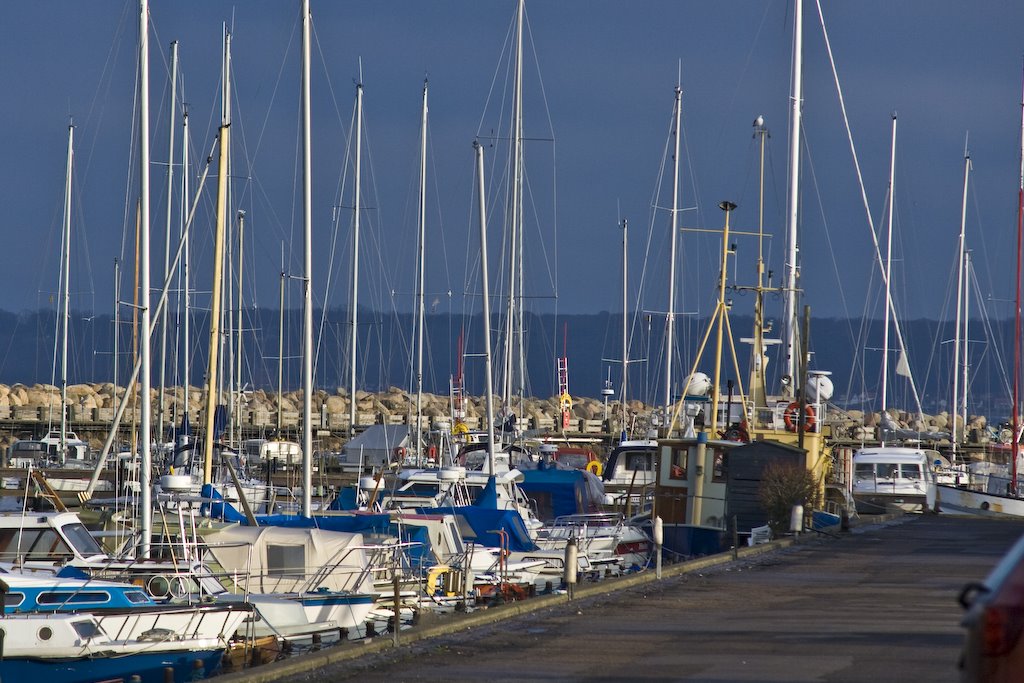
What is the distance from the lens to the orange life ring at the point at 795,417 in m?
34.6

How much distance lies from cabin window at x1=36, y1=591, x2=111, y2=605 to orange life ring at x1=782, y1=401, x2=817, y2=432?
2085cm

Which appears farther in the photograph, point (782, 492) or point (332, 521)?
point (782, 492)

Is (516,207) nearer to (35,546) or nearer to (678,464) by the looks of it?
(678,464)

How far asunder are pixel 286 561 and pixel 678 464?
13985 mm

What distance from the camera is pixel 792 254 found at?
39.2 metres

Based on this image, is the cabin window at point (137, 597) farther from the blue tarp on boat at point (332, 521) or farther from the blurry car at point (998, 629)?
the blurry car at point (998, 629)

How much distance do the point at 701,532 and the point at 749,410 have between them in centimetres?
631

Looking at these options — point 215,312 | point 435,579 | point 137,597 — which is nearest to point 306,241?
point 215,312

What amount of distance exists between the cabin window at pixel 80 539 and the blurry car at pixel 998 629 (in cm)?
1581

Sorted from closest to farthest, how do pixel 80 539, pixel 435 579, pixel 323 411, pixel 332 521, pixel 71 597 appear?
pixel 71 597, pixel 80 539, pixel 435 579, pixel 332 521, pixel 323 411

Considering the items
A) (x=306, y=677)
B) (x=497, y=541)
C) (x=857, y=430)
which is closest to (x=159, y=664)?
(x=306, y=677)

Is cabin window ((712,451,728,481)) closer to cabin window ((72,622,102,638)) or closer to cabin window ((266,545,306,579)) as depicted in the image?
cabin window ((266,545,306,579))

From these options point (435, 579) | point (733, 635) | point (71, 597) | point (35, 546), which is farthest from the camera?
point (435, 579)

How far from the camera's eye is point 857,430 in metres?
80.0
